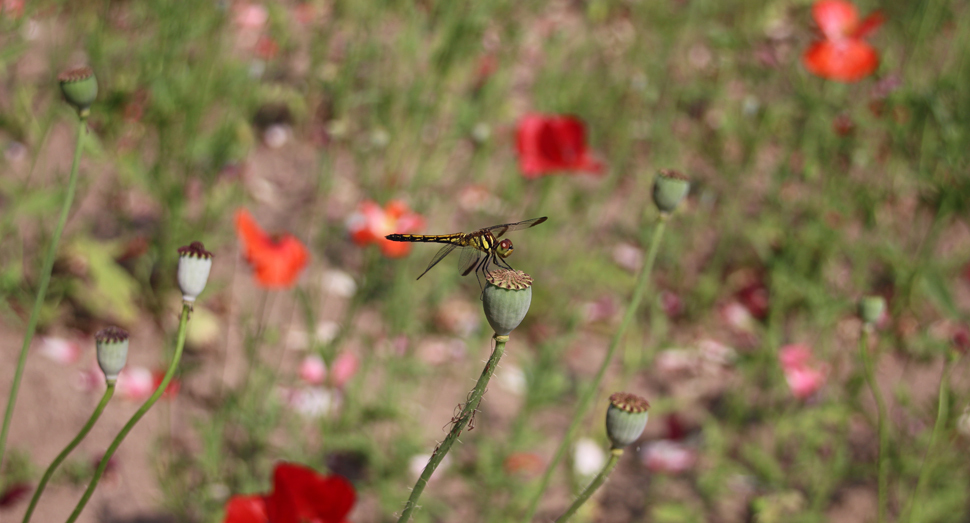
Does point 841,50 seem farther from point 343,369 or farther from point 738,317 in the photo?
point 343,369

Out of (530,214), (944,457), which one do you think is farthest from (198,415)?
(944,457)

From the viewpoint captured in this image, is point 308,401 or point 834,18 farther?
point 834,18

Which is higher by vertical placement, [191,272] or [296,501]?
[191,272]

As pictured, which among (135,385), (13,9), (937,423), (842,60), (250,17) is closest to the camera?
(937,423)

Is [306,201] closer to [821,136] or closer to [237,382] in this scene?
[237,382]

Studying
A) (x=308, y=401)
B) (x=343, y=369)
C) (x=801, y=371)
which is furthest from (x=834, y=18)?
(x=308, y=401)

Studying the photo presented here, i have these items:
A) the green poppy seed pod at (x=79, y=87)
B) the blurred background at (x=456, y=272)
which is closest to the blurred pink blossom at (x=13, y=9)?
the blurred background at (x=456, y=272)
